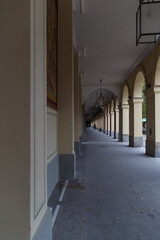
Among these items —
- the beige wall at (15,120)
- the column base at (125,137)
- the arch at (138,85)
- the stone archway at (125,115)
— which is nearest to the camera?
the beige wall at (15,120)

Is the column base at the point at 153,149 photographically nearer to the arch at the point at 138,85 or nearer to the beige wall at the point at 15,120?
the arch at the point at 138,85

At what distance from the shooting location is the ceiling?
18.6ft

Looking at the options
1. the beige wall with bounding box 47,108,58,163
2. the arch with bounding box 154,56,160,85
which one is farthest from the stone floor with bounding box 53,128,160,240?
the arch with bounding box 154,56,160,85

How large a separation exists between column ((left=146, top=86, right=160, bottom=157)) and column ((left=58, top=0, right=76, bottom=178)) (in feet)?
15.5

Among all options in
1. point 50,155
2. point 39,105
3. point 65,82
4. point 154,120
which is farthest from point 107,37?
point 39,105

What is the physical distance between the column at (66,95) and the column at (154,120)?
186 inches

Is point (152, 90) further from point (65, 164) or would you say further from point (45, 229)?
point (45, 229)

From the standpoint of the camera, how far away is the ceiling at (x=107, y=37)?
5.68 metres

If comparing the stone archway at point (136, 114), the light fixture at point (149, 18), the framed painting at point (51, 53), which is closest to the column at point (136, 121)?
the stone archway at point (136, 114)

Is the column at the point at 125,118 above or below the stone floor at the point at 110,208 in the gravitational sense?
above

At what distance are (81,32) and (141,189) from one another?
19.2 ft

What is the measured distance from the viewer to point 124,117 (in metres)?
15.7

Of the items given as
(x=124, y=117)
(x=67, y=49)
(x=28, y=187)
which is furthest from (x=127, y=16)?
(x=124, y=117)

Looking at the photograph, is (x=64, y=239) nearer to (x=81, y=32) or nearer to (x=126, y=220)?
(x=126, y=220)
